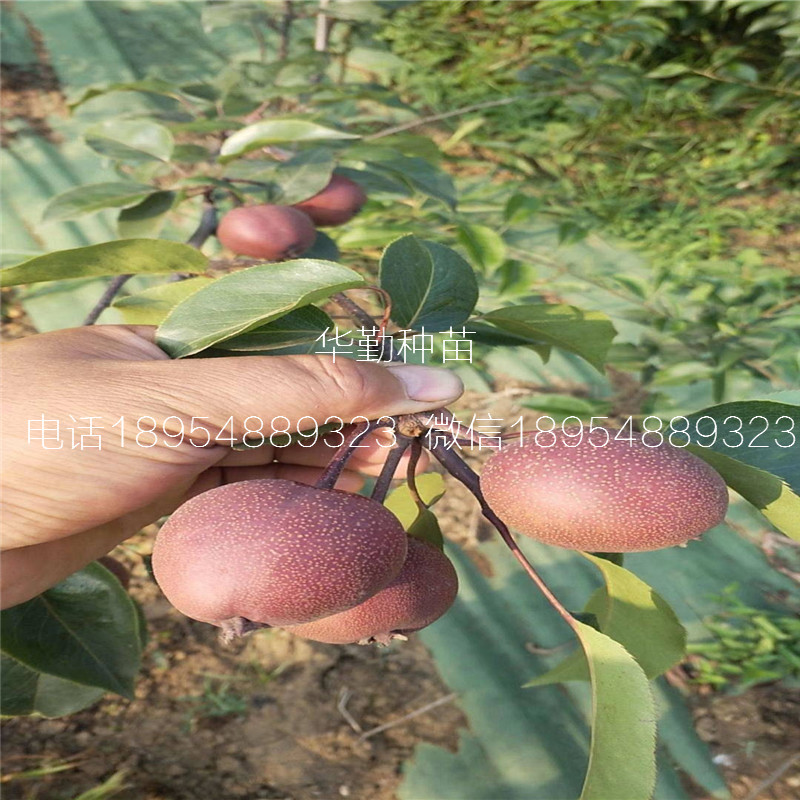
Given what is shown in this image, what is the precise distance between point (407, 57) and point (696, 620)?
335 centimetres

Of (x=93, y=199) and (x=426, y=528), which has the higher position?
(x=93, y=199)

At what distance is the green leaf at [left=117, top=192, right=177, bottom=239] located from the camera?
3.51 feet

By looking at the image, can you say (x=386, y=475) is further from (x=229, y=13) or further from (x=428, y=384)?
(x=229, y=13)

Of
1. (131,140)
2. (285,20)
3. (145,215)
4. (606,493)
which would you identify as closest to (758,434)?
(606,493)

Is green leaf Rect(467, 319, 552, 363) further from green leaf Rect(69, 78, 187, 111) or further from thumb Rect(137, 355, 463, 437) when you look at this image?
green leaf Rect(69, 78, 187, 111)

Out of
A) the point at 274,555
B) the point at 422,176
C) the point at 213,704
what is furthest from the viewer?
the point at 422,176

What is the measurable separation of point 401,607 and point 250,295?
26 centimetres

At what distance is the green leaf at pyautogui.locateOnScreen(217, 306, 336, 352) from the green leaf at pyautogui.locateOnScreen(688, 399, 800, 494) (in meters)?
0.32

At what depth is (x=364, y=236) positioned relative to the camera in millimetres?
1436

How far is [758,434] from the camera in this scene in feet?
1.96

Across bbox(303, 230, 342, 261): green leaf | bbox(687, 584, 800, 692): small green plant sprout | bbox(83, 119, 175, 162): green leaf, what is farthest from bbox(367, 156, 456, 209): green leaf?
bbox(687, 584, 800, 692): small green plant sprout

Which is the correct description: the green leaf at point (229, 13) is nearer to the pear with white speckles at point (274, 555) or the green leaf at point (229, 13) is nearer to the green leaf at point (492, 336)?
the green leaf at point (492, 336)

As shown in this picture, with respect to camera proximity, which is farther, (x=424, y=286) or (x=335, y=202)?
(x=335, y=202)

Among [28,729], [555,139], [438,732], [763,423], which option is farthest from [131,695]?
[555,139]
